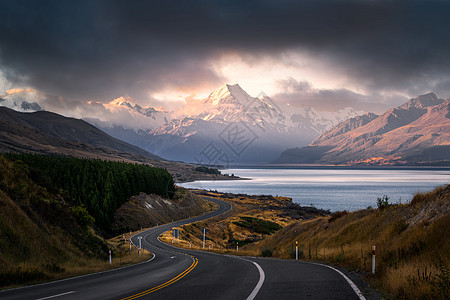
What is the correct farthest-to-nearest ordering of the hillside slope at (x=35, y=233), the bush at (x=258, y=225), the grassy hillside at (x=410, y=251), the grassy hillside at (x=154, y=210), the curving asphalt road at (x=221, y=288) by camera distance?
1. the bush at (x=258, y=225)
2. the grassy hillside at (x=154, y=210)
3. the hillside slope at (x=35, y=233)
4. the curving asphalt road at (x=221, y=288)
5. the grassy hillside at (x=410, y=251)

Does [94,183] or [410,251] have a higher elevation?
[94,183]

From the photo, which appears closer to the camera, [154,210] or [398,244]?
[398,244]

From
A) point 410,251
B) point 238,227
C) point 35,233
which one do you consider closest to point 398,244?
point 410,251

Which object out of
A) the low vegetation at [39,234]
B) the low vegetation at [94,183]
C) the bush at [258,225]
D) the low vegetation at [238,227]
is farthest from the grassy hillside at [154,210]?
the low vegetation at [39,234]

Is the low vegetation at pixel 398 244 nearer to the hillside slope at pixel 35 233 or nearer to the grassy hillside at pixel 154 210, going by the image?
the hillside slope at pixel 35 233

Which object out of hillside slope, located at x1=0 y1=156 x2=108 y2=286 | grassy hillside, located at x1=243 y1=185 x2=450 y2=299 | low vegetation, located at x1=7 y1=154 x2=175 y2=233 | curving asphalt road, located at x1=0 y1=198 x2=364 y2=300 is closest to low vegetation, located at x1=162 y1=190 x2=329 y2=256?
low vegetation, located at x1=7 y1=154 x2=175 y2=233

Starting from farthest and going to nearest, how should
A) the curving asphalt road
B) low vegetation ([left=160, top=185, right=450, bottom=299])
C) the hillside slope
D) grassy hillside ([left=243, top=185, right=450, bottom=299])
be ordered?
the hillside slope < the curving asphalt road < low vegetation ([left=160, top=185, right=450, bottom=299]) < grassy hillside ([left=243, top=185, right=450, bottom=299])

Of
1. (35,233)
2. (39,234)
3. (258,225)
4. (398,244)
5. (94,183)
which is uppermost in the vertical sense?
(94,183)

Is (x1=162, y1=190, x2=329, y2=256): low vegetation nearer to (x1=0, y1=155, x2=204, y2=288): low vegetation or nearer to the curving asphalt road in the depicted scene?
(x1=0, y1=155, x2=204, y2=288): low vegetation

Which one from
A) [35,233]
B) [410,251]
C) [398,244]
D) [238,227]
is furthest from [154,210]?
[410,251]

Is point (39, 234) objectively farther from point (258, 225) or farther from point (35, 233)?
point (258, 225)

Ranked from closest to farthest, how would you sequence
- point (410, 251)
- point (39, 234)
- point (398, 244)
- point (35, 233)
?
point (410, 251)
point (398, 244)
point (35, 233)
point (39, 234)

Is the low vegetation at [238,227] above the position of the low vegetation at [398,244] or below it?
below

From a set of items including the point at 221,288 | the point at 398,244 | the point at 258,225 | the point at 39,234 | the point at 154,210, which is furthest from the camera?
the point at 154,210
